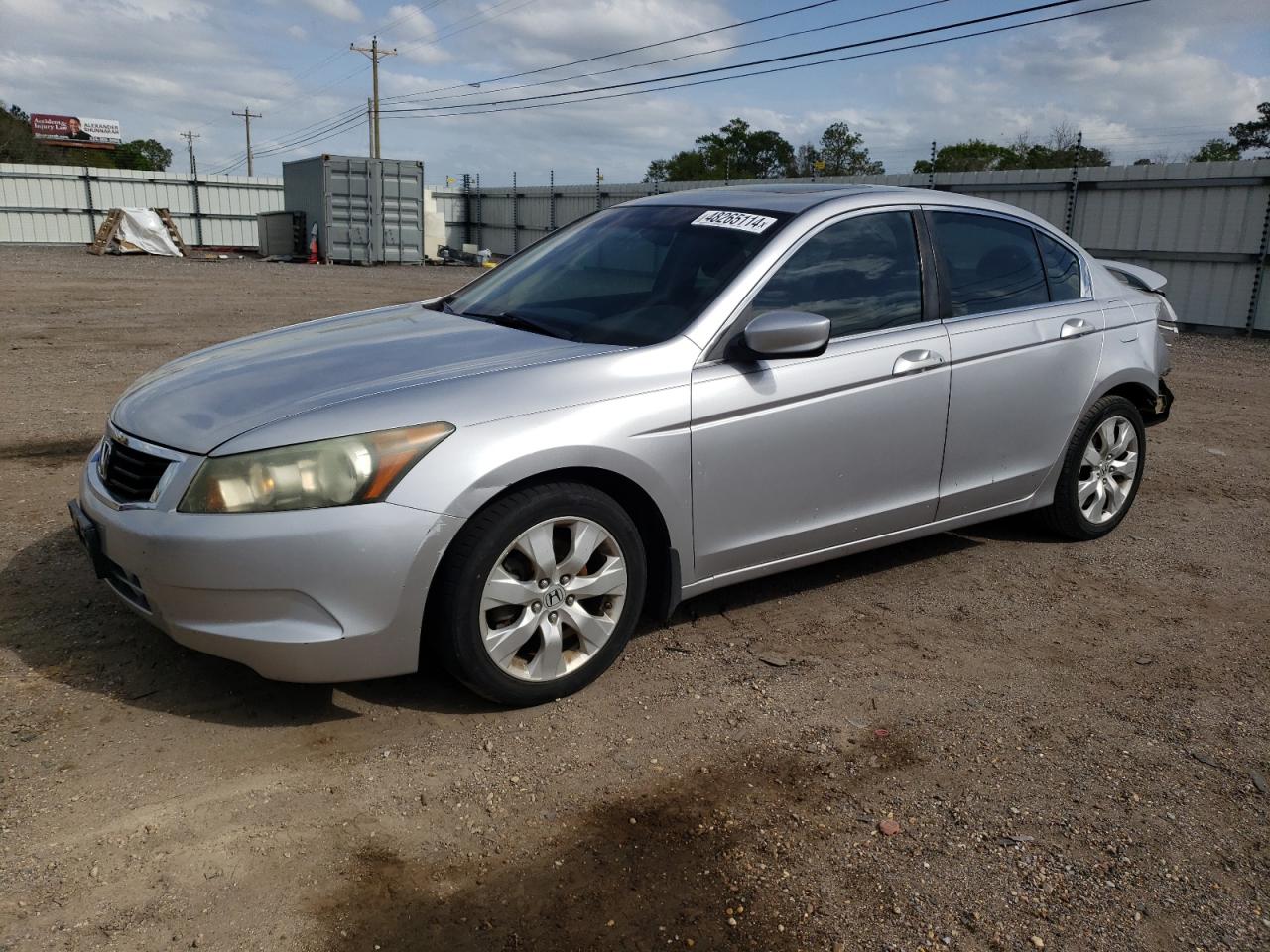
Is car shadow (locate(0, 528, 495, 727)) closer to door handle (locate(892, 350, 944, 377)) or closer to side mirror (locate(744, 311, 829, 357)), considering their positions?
side mirror (locate(744, 311, 829, 357))

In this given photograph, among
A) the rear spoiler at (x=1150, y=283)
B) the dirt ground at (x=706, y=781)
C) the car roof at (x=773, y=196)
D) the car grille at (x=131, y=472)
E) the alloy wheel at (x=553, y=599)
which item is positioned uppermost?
the car roof at (x=773, y=196)

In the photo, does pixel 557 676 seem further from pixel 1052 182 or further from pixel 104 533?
pixel 1052 182

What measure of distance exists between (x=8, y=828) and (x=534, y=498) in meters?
1.63

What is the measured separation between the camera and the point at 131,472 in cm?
326

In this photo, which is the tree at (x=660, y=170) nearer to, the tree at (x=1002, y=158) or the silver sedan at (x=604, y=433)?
the tree at (x=1002, y=158)

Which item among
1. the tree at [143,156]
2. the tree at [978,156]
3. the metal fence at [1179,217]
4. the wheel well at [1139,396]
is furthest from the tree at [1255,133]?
the tree at [143,156]

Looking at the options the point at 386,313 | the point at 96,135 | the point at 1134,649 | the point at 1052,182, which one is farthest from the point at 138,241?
the point at 96,135

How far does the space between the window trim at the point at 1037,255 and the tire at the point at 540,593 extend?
183 centimetres

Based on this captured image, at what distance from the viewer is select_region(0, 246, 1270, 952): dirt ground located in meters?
2.47

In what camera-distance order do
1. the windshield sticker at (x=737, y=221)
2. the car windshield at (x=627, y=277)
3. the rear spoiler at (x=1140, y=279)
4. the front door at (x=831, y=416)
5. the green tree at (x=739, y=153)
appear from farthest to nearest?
1. the green tree at (x=739, y=153)
2. the rear spoiler at (x=1140, y=279)
3. the windshield sticker at (x=737, y=221)
4. the car windshield at (x=627, y=277)
5. the front door at (x=831, y=416)

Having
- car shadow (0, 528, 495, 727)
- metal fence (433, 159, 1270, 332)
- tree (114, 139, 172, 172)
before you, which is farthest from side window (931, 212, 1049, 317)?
tree (114, 139, 172, 172)

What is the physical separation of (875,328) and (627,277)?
100cm

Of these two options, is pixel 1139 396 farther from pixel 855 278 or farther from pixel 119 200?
pixel 119 200

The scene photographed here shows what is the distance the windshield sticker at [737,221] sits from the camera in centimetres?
403
